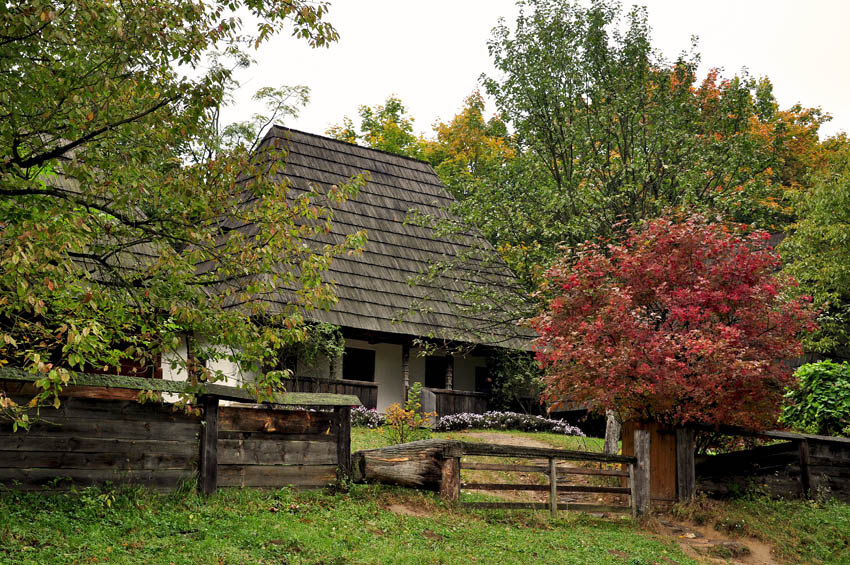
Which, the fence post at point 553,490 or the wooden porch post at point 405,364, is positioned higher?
the wooden porch post at point 405,364

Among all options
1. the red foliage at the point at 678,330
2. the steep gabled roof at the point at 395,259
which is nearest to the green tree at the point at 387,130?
the steep gabled roof at the point at 395,259

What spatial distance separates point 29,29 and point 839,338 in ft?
78.9

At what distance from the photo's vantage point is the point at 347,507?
10.8 metres

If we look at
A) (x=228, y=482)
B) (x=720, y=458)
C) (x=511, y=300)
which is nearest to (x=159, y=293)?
(x=228, y=482)

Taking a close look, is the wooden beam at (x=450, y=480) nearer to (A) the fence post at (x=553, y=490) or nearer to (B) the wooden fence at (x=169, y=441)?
(B) the wooden fence at (x=169, y=441)

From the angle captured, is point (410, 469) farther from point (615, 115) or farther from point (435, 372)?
point (435, 372)

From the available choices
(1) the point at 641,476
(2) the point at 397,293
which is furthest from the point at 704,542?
(2) the point at 397,293

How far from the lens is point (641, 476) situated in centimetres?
1323

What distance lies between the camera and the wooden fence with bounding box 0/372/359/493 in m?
9.38

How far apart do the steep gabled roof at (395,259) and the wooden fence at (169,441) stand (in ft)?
28.9

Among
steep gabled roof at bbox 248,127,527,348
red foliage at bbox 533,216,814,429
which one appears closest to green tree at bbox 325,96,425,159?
steep gabled roof at bbox 248,127,527,348

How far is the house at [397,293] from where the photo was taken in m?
22.0

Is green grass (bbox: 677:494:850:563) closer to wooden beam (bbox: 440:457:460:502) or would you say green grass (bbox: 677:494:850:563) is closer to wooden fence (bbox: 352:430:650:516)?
wooden fence (bbox: 352:430:650:516)

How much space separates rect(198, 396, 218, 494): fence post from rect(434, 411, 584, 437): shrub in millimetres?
11596
